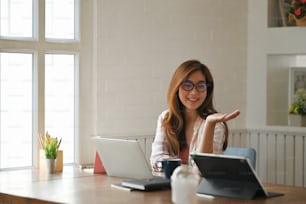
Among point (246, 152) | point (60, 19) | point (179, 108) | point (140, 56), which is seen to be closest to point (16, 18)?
point (60, 19)

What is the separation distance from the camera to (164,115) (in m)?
3.80

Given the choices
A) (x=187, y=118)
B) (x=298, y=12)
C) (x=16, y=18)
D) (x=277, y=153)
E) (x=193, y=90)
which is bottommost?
(x=277, y=153)

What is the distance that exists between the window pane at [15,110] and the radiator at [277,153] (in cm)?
159

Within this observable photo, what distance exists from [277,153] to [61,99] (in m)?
1.67

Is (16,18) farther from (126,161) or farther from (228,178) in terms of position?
(228,178)

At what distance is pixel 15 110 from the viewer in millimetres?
4316

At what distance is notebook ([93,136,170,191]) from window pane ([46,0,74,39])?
3.96ft

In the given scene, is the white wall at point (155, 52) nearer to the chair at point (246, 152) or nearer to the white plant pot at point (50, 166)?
the white plant pot at point (50, 166)

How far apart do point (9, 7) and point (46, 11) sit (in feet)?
0.81

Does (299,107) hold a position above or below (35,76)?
below

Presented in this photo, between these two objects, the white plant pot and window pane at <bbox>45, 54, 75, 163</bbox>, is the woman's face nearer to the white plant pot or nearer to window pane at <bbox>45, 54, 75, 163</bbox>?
the white plant pot

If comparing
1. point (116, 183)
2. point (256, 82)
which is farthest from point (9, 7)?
point (256, 82)

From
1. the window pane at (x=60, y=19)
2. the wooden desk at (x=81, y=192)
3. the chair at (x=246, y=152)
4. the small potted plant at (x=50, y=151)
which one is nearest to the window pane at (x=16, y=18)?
the window pane at (x=60, y=19)

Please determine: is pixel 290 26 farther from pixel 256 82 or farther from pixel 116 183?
pixel 116 183
